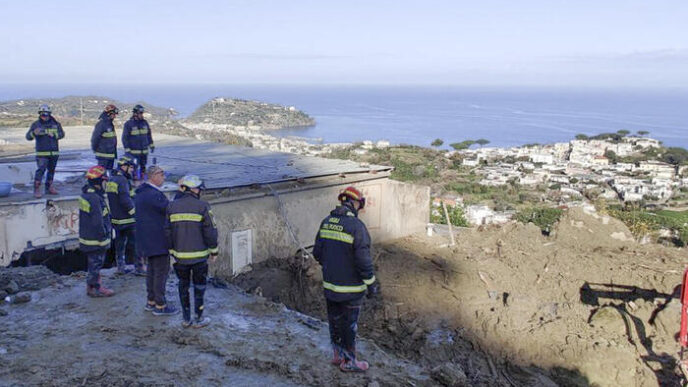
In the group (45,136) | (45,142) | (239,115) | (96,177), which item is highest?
(239,115)

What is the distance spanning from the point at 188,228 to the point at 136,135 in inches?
221

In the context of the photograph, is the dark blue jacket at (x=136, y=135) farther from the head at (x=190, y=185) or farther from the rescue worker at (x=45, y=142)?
the head at (x=190, y=185)

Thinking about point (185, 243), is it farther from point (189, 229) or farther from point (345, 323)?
point (345, 323)

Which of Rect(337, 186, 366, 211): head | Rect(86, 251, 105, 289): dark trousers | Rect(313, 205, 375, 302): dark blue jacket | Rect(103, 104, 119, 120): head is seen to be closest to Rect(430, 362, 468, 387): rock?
Rect(313, 205, 375, 302): dark blue jacket

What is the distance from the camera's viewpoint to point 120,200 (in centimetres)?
735

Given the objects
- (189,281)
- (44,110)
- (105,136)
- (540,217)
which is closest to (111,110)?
(105,136)

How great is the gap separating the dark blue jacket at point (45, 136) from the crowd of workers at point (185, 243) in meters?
2.77

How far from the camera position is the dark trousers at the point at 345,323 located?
217 inches

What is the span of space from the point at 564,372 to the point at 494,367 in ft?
3.72

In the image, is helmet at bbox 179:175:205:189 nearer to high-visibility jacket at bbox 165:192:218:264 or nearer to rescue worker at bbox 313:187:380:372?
high-visibility jacket at bbox 165:192:218:264

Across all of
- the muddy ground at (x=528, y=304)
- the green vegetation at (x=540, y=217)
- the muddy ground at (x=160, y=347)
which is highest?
the muddy ground at (x=160, y=347)

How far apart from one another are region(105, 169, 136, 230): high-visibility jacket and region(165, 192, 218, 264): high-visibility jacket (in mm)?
1721

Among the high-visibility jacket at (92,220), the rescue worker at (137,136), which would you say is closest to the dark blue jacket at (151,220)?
the high-visibility jacket at (92,220)

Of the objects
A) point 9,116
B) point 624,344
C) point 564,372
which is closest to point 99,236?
point 564,372
